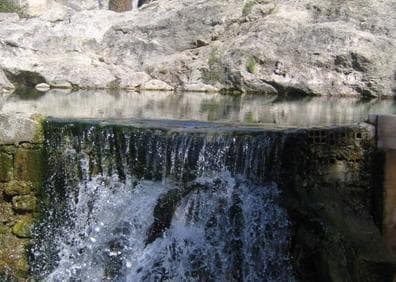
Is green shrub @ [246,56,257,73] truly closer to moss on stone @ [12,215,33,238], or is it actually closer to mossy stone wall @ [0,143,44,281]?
mossy stone wall @ [0,143,44,281]

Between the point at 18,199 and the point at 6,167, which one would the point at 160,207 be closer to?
the point at 18,199

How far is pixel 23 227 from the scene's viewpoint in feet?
19.7

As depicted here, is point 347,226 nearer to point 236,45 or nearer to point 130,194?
point 130,194

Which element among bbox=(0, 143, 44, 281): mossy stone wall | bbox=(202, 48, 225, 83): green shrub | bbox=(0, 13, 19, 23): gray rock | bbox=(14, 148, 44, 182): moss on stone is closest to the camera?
bbox=(0, 143, 44, 281): mossy stone wall

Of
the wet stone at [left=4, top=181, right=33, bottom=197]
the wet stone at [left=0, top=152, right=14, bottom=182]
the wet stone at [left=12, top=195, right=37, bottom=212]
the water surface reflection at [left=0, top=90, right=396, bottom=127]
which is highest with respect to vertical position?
the water surface reflection at [left=0, top=90, right=396, bottom=127]

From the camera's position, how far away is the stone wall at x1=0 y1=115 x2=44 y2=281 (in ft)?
19.5

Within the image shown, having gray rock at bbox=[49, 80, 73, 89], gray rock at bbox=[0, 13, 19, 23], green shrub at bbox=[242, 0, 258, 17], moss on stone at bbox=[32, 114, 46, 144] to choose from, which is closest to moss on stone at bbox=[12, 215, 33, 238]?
moss on stone at bbox=[32, 114, 46, 144]

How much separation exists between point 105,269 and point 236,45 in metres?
14.1

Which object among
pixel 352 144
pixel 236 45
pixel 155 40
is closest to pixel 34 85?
pixel 155 40

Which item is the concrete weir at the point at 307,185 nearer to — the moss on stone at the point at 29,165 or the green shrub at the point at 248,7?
the moss on stone at the point at 29,165

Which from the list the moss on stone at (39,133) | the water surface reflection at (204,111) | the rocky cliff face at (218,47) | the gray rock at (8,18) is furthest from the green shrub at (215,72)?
the moss on stone at (39,133)

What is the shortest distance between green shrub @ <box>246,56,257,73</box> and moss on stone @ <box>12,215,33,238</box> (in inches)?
497

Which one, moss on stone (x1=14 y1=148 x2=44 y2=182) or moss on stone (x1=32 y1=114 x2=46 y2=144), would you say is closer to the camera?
moss on stone (x1=14 y1=148 x2=44 y2=182)

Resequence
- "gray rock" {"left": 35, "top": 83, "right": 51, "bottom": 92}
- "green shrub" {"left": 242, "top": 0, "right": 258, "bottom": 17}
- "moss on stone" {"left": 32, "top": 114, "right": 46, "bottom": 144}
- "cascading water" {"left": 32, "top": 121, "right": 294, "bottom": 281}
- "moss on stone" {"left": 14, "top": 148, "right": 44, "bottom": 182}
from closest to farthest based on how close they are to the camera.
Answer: "cascading water" {"left": 32, "top": 121, "right": 294, "bottom": 281}, "moss on stone" {"left": 14, "top": 148, "right": 44, "bottom": 182}, "moss on stone" {"left": 32, "top": 114, "right": 46, "bottom": 144}, "gray rock" {"left": 35, "top": 83, "right": 51, "bottom": 92}, "green shrub" {"left": 242, "top": 0, "right": 258, "bottom": 17}
